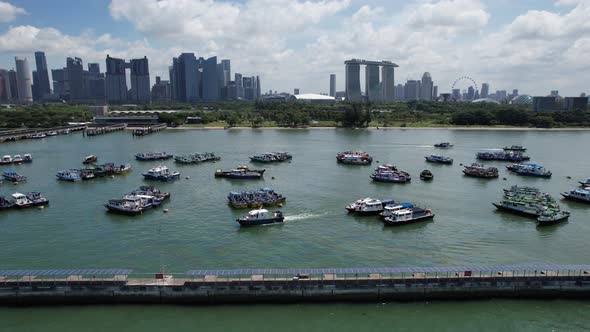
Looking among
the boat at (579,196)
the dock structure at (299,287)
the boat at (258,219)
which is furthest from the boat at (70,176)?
the boat at (579,196)

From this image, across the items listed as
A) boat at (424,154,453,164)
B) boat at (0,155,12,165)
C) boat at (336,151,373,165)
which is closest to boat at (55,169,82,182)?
boat at (0,155,12,165)

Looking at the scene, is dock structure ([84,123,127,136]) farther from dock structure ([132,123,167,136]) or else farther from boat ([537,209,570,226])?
boat ([537,209,570,226])

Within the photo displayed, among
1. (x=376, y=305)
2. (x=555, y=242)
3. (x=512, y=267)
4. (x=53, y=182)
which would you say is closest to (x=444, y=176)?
(x=555, y=242)

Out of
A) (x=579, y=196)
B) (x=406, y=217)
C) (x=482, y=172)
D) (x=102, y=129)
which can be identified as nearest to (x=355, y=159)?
(x=482, y=172)

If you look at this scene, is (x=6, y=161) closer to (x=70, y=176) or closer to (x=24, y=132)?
(x=70, y=176)

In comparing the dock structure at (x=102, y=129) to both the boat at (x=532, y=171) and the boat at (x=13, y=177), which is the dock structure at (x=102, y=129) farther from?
the boat at (x=532, y=171)
